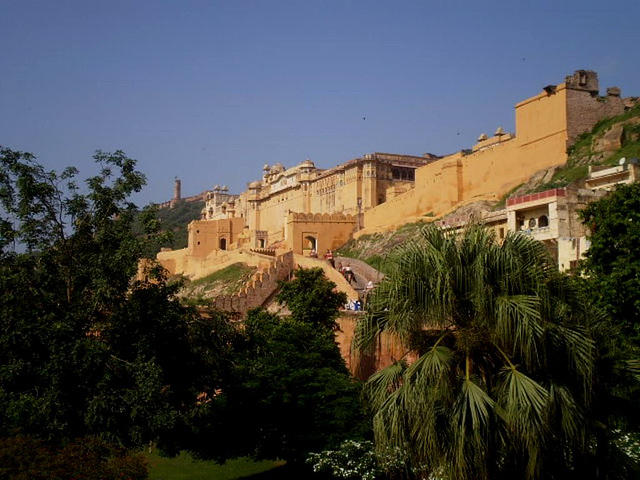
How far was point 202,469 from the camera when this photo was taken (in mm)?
21031

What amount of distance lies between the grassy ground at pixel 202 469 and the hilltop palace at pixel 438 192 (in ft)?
41.3

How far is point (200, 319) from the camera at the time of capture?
15539mm

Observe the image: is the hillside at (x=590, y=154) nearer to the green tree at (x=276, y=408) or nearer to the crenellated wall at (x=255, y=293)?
the crenellated wall at (x=255, y=293)

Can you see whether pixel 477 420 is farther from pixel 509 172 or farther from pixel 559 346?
pixel 509 172

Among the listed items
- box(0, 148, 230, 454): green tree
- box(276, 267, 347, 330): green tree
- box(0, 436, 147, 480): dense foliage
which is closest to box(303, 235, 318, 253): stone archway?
box(276, 267, 347, 330): green tree

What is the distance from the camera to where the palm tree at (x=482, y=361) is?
32.0ft

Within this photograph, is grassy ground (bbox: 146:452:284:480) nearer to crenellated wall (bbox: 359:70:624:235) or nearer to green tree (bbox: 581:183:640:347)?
green tree (bbox: 581:183:640:347)

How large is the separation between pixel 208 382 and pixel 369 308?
554cm

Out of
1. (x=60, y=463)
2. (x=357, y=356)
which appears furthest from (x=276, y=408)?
(x=60, y=463)

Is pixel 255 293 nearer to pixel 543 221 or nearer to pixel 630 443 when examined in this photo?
pixel 543 221

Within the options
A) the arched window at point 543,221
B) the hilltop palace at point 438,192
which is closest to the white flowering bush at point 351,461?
the hilltop palace at point 438,192

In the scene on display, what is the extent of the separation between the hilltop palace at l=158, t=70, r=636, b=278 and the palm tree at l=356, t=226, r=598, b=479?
16.1m

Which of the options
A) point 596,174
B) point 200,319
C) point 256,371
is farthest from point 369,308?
point 596,174

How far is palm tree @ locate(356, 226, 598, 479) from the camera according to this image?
9750mm
